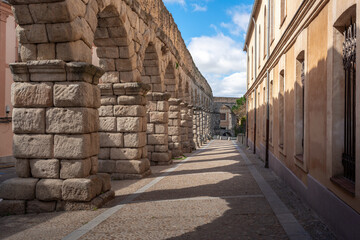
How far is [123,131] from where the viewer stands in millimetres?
8492

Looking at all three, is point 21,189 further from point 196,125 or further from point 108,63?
point 196,125

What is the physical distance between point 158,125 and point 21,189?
6749mm

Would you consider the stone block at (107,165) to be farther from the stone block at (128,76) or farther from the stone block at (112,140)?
the stone block at (128,76)

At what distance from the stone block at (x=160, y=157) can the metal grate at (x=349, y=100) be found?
824cm

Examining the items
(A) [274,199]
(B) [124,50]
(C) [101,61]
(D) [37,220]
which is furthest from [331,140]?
(C) [101,61]

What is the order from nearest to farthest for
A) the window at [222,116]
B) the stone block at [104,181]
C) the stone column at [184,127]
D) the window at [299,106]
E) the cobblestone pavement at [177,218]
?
the cobblestone pavement at [177,218] < the stone block at [104,181] < the window at [299,106] < the stone column at [184,127] < the window at [222,116]

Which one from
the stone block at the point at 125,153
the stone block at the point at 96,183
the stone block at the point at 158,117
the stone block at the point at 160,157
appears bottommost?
the stone block at the point at 160,157

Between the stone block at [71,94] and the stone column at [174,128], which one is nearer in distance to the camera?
the stone block at [71,94]

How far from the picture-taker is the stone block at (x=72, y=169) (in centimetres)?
523

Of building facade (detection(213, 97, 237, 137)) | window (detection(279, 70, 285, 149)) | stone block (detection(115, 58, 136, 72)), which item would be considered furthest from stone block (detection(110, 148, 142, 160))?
building facade (detection(213, 97, 237, 137))

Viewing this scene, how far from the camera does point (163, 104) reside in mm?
11625

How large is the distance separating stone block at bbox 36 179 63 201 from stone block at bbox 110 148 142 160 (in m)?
3.35

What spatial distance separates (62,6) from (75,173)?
9.08ft

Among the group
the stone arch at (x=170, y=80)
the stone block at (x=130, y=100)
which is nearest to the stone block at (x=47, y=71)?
the stone block at (x=130, y=100)
